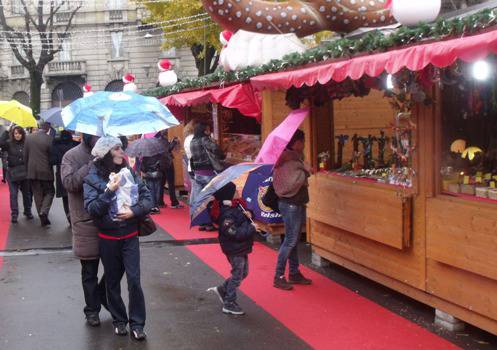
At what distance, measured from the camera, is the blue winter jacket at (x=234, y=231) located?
5723 mm

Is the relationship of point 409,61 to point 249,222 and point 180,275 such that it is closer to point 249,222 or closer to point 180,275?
point 249,222

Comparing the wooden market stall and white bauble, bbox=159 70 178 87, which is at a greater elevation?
white bauble, bbox=159 70 178 87

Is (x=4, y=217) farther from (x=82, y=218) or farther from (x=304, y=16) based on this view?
(x=82, y=218)

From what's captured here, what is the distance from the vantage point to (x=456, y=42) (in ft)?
14.1

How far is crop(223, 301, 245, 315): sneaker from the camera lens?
5966 mm

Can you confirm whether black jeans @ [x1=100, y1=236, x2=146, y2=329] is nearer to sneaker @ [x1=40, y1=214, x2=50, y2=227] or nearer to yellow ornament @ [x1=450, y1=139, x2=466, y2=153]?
yellow ornament @ [x1=450, y1=139, x2=466, y2=153]

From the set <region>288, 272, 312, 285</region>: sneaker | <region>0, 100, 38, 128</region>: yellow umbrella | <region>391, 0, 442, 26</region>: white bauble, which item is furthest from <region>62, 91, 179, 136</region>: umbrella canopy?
<region>0, 100, 38, 128</region>: yellow umbrella

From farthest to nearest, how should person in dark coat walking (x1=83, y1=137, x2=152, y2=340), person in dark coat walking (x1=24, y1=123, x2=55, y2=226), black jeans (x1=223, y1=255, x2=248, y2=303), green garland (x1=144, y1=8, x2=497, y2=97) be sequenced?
person in dark coat walking (x1=24, y1=123, x2=55, y2=226), black jeans (x1=223, y1=255, x2=248, y2=303), person in dark coat walking (x1=83, y1=137, x2=152, y2=340), green garland (x1=144, y1=8, x2=497, y2=97)

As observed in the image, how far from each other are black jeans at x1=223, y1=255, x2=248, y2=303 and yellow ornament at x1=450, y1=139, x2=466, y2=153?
6.86 feet

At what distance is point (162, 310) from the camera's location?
6207 mm

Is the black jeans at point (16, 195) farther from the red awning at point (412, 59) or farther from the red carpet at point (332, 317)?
the red awning at point (412, 59)

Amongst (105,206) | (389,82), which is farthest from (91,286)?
(389,82)

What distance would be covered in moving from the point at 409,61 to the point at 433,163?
1321mm

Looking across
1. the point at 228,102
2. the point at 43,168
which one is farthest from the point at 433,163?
the point at 43,168
